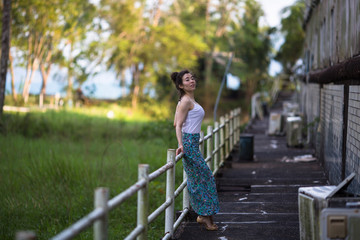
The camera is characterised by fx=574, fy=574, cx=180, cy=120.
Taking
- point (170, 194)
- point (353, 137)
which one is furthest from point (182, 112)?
point (353, 137)

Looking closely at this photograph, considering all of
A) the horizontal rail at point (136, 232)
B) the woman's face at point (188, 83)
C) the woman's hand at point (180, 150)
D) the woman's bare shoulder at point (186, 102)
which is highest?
the woman's face at point (188, 83)

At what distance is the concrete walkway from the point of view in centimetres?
704

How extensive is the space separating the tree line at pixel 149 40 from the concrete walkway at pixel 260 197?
44.7 feet

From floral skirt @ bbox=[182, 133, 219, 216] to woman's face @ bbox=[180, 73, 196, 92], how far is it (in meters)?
0.56

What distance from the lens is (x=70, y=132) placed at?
808 inches

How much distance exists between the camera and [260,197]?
9.64m

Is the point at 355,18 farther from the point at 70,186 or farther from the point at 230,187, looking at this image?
the point at 70,186

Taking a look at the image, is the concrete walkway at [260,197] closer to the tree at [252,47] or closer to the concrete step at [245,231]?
the concrete step at [245,231]

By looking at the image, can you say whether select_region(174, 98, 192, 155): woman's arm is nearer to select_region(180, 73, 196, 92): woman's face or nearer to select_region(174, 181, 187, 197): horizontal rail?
select_region(180, 73, 196, 92): woman's face

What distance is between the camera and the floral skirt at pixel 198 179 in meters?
6.85

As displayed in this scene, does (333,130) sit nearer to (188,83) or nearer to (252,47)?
(188,83)

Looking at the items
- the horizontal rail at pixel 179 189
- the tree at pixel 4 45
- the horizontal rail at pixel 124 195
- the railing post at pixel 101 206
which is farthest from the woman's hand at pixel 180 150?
the tree at pixel 4 45

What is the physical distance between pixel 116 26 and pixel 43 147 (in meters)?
30.5

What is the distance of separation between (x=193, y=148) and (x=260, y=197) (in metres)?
3.17
